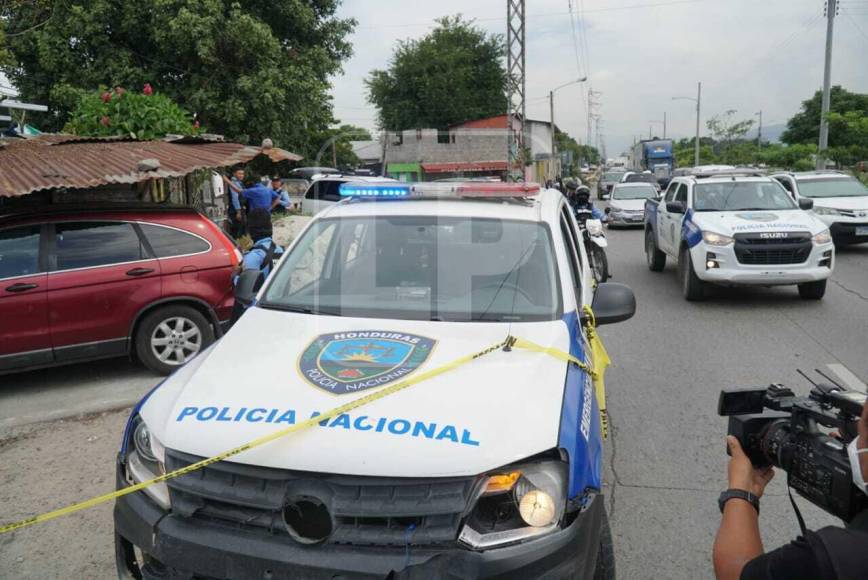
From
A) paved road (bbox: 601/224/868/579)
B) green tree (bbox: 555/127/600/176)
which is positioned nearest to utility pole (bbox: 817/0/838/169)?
paved road (bbox: 601/224/868/579)

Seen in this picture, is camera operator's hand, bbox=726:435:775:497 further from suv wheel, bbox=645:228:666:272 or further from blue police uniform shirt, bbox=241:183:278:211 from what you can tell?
suv wheel, bbox=645:228:666:272

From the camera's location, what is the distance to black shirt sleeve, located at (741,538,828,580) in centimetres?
152

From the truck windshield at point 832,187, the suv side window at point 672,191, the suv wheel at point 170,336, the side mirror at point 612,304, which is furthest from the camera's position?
the truck windshield at point 832,187

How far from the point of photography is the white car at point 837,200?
12758mm

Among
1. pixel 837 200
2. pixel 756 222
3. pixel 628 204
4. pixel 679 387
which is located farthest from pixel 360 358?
pixel 628 204

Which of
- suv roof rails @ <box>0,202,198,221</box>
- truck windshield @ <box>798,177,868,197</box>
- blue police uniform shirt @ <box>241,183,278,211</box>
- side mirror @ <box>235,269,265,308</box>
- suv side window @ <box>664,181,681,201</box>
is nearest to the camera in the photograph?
side mirror @ <box>235,269,265,308</box>

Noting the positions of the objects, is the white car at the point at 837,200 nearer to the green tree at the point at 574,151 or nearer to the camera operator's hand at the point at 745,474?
the camera operator's hand at the point at 745,474

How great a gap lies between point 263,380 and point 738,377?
190 inches

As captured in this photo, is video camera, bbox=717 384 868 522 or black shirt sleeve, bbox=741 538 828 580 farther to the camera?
video camera, bbox=717 384 868 522

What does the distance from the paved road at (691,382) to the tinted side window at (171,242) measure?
13.5 ft

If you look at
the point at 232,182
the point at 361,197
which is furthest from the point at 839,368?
the point at 232,182

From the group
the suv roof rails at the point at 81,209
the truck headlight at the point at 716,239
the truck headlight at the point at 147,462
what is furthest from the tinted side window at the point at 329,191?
the truck headlight at the point at 147,462

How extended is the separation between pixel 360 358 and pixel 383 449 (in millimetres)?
697

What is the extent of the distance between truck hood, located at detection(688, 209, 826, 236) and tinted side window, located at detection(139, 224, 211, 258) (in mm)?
6417
